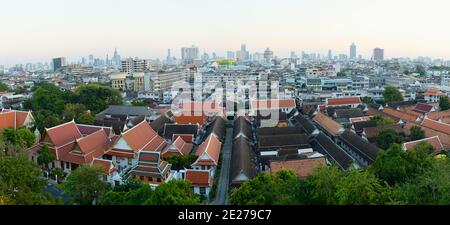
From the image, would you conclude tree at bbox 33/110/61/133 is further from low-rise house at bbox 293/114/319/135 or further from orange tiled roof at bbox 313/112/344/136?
orange tiled roof at bbox 313/112/344/136

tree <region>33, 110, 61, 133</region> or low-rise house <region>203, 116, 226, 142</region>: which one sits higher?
tree <region>33, 110, 61, 133</region>

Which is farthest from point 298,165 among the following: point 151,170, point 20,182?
point 20,182

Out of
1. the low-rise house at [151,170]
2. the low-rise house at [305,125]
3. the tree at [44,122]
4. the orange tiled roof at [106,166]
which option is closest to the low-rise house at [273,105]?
the low-rise house at [305,125]

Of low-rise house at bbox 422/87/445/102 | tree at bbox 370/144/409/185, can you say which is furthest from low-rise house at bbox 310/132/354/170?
low-rise house at bbox 422/87/445/102

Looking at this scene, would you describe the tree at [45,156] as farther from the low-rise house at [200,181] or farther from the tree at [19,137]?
the low-rise house at [200,181]
